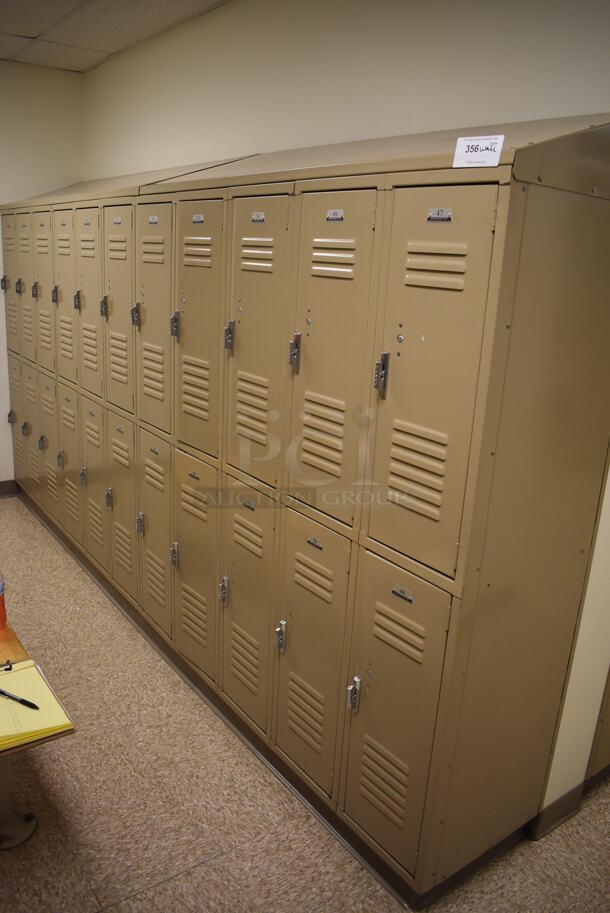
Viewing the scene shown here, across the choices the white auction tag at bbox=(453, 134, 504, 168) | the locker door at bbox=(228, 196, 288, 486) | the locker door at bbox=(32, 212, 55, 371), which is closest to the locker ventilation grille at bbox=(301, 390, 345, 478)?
the locker door at bbox=(228, 196, 288, 486)

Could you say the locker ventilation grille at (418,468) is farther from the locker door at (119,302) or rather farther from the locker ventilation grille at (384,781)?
the locker door at (119,302)

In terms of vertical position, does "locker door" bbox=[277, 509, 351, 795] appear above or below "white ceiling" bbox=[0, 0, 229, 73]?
below

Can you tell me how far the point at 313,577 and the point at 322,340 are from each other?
0.79m

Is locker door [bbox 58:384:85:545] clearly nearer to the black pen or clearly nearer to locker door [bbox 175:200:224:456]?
locker door [bbox 175:200:224:456]

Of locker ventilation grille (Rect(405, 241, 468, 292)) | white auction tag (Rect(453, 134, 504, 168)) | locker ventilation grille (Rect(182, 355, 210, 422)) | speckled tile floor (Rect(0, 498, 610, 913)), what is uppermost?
white auction tag (Rect(453, 134, 504, 168))

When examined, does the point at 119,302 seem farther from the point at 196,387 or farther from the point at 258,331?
the point at 258,331

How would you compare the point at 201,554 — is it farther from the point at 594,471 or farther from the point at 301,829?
the point at 594,471

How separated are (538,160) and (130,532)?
2.72 m

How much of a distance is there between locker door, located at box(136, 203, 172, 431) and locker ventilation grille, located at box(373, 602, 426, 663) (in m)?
1.48

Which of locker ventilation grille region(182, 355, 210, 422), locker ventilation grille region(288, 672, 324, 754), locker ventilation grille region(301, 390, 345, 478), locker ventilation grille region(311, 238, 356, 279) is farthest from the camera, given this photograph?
locker ventilation grille region(182, 355, 210, 422)

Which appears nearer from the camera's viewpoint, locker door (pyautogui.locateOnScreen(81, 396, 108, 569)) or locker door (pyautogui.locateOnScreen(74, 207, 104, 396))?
locker door (pyautogui.locateOnScreen(74, 207, 104, 396))

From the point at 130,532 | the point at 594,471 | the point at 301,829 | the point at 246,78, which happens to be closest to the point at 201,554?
the point at 130,532

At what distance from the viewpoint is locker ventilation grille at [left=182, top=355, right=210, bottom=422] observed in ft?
9.18

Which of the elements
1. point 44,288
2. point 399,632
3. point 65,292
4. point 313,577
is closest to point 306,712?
point 313,577
